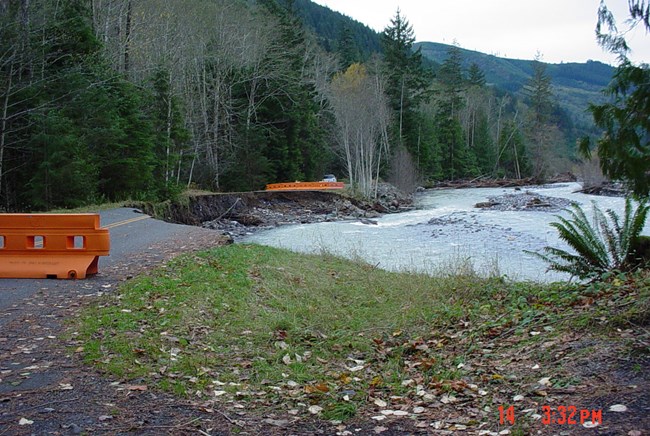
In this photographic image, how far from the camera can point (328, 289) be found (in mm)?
10195

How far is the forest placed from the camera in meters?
21.7

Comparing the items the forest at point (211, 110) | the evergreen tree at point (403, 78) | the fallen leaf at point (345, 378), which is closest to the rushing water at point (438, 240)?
the fallen leaf at point (345, 378)

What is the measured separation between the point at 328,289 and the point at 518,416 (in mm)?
6134

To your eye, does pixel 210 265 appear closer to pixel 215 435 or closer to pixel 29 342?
pixel 29 342

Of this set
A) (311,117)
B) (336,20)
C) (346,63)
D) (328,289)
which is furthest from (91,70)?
(336,20)

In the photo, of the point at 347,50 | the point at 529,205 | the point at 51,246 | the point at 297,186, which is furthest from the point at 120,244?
the point at 347,50

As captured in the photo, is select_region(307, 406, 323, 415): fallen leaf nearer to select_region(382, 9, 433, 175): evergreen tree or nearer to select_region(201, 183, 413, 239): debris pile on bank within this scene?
select_region(201, 183, 413, 239): debris pile on bank

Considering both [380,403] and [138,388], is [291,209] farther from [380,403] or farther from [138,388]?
[380,403]

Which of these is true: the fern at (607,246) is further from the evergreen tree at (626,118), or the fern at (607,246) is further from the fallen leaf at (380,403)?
the fallen leaf at (380,403)

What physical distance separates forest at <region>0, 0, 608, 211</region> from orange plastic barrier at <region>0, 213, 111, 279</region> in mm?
11986

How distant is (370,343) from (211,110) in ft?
131
